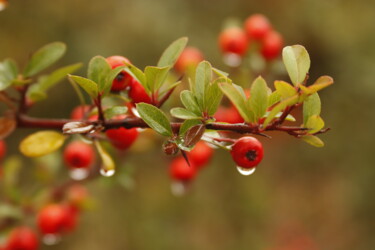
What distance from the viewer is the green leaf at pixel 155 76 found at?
1.07 m

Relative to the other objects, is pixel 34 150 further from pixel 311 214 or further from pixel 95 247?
pixel 311 214

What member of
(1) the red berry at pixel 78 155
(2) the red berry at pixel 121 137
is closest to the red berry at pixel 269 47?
(1) the red berry at pixel 78 155

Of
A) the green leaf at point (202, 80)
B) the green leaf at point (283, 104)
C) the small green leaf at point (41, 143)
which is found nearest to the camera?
the green leaf at point (283, 104)

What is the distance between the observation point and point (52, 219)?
76.5 inches

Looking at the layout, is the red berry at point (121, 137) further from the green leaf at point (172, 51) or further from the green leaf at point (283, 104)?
the green leaf at point (283, 104)

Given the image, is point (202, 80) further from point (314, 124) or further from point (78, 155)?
Result: point (78, 155)

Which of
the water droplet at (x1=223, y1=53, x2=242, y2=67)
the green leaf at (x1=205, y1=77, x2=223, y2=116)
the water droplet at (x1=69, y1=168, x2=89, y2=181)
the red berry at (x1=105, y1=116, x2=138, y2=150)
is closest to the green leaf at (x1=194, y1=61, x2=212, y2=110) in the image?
the green leaf at (x1=205, y1=77, x2=223, y2=116)

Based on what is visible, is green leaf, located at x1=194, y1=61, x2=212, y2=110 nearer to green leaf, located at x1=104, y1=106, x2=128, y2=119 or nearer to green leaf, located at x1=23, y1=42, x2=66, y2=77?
green leaf, located at x1=104, y1=106, x2=128, y2=119

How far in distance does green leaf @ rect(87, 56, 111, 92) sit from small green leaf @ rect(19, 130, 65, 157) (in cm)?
28

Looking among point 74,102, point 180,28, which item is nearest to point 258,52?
point 180,28

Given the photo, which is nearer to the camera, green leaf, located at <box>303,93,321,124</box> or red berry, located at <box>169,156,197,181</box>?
green leaf, located at <box>303,93,321,124</box>

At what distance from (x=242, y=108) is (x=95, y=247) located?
3715 millimetres

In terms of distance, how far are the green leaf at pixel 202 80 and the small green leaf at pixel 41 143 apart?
1.55 feet

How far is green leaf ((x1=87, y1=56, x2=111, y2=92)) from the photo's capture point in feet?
3.54
